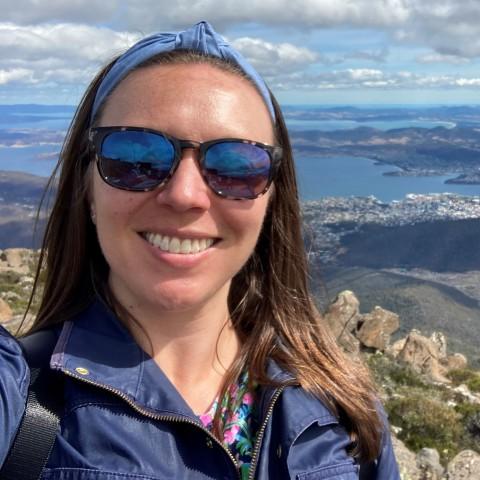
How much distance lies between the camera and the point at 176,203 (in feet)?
6.04

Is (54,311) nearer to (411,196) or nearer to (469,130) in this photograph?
(411,196)

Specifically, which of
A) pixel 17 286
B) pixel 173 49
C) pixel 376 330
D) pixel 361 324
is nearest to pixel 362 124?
pixel 17 286

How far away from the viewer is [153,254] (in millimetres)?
1887

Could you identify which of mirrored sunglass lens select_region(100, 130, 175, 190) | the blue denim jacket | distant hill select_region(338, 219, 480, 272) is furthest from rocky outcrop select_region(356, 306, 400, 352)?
distant hill select_region(338, 219, 480, 272)

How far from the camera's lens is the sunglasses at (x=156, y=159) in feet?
6.05

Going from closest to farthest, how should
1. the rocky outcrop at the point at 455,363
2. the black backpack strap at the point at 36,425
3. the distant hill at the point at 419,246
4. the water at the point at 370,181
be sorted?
the black backpack strap at the point at 36,425 < the rocky outcrop at the point at 455,363 < the distant hill at the point at 419,246 < the water at the point at 370,181

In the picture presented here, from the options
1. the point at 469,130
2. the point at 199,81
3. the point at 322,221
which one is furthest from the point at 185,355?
the point at 469,130

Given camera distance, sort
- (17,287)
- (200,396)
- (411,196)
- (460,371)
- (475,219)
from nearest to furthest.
Result: 1. (200,396)
2. (460,371)
3. (17,287)
4. (475,219)
5. (411,196)

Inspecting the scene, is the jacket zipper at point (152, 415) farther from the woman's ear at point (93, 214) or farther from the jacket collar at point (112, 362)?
the woman's ear at point (93, 214)

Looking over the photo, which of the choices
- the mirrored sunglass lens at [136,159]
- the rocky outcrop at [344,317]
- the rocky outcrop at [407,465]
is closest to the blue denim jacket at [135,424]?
the mirrored sunglass lens at [136,159]

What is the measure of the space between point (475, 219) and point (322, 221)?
86.5 ft

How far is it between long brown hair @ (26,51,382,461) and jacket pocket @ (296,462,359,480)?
0.38ft

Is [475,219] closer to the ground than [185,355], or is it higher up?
closer to the ground

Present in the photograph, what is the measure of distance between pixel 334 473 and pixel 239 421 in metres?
0.34
